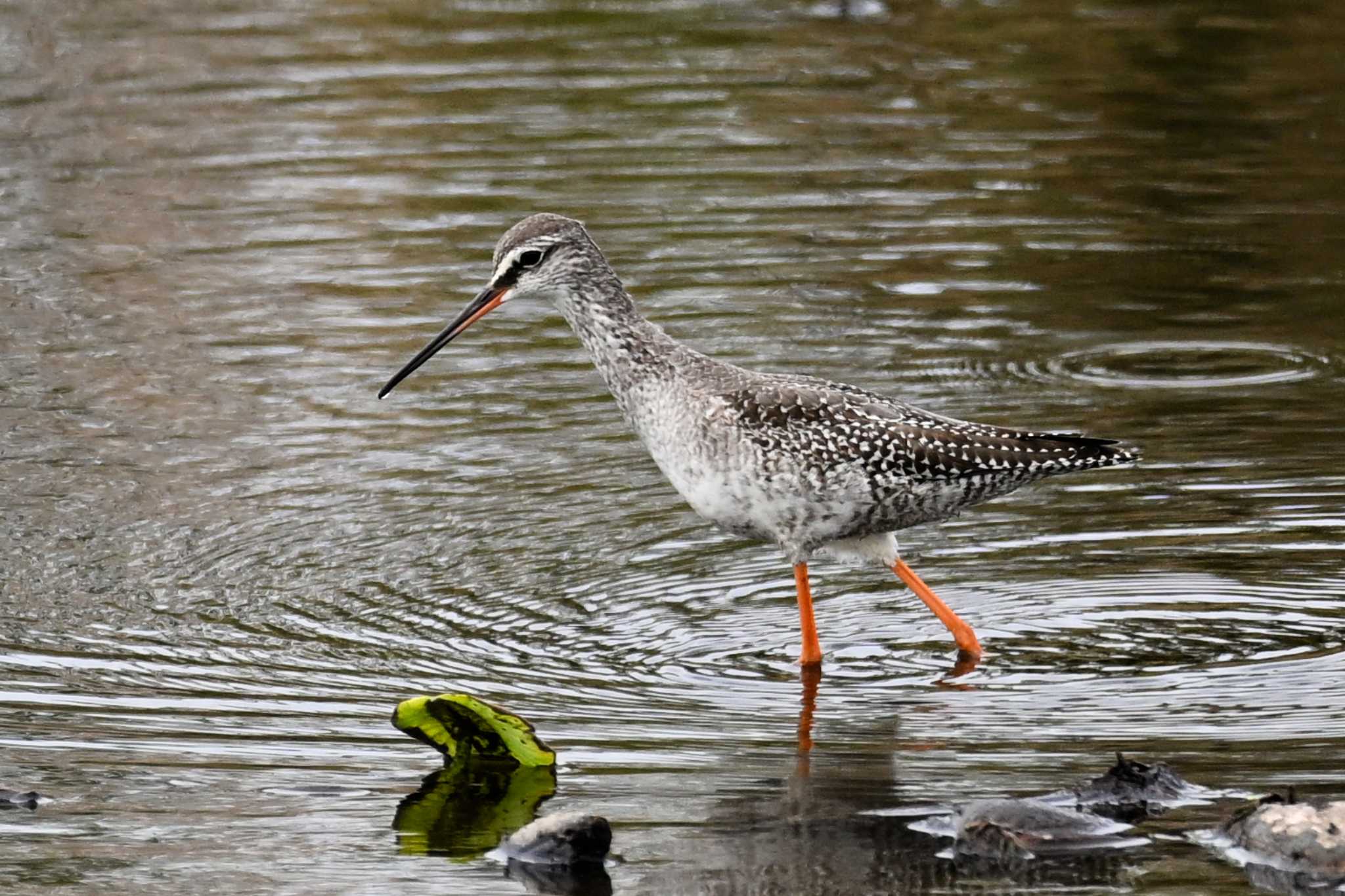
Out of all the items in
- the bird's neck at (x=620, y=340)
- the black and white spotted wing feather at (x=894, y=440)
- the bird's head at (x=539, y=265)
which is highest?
the bird's head at (x=539, y=265)

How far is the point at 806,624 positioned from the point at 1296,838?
10.2 ft

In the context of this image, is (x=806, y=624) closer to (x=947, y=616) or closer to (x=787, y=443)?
(x=947, y=616)

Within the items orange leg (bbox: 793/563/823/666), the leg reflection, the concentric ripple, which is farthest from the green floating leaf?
the concentric ripple

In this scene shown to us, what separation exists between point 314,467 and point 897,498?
156 inches

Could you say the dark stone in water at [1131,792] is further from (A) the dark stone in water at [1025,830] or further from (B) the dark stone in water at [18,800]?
(B) the dark stone in water at [18,800]

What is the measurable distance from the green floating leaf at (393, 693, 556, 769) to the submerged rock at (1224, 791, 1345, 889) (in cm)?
247

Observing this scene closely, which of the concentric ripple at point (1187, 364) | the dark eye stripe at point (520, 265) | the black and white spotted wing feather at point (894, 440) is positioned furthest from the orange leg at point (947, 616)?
the concentric ripple at point (1187, 364)

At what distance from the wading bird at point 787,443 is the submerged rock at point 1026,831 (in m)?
2.35

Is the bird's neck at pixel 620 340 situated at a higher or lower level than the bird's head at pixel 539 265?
lower

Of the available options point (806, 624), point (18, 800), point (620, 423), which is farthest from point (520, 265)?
point (18, 800)

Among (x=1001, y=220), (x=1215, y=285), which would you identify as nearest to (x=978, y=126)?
(x=1001, y=220)

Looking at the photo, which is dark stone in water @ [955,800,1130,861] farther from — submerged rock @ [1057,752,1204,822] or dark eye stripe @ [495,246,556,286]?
dark eye stripe @ [495,246,556,286]

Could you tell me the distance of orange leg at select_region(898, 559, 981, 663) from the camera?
9555 millimetres

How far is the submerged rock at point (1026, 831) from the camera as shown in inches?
274
